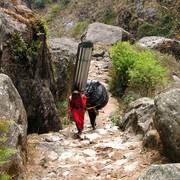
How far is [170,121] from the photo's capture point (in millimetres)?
4887

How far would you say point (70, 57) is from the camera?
10883 mm

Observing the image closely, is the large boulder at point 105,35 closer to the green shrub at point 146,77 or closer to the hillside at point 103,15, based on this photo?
the green shrub at point 146,77

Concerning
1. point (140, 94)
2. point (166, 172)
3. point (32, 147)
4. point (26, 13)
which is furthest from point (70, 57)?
point (166, 172)

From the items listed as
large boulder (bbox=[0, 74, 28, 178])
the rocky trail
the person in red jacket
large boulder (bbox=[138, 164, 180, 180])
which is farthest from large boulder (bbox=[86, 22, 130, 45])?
large boulder (bbox=[138, 164, 180, 180])

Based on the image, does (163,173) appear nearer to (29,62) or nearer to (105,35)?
(29,62)

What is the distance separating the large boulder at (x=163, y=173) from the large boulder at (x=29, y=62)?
3.80 m

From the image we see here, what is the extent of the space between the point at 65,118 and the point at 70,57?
89.9 inches

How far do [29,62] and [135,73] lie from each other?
445 cm

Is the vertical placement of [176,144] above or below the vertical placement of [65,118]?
above

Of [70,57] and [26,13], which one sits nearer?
[26,13]

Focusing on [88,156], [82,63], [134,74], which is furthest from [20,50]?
[134,74]

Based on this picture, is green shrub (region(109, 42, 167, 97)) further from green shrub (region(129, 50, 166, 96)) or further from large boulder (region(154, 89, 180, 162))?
large boulder (region(154, 89, 180, 162))

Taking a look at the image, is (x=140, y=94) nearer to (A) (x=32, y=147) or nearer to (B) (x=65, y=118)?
(B) (x=65, y=118)

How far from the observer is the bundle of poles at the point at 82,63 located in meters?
7.52
